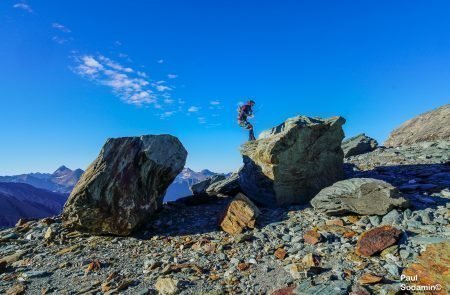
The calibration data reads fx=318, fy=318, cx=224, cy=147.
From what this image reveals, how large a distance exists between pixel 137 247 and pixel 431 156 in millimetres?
22129

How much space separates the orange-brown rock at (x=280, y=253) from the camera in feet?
37.2

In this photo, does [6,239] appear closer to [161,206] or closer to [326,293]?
[161,206]

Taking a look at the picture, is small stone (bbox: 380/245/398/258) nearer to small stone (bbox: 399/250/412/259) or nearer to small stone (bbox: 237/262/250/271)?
small stone (bbox: 399/250/412/259)

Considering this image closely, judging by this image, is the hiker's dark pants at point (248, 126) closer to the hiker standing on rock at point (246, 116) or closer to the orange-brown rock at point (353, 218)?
the hiker standing on rock at point (246, 116)

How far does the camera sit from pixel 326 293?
8.57 m

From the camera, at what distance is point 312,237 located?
12.1 m

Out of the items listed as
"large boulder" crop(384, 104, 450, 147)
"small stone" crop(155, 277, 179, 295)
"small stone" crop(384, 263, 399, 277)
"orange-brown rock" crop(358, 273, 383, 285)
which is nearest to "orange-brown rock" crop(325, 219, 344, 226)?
"small stone" crop(384, 263, 399, 277)

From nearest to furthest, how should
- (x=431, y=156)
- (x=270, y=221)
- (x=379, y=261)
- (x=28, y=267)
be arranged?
(x=379, y=261) < (x=28, y=267) < (x=270, y=221) < (x=431, y=156)

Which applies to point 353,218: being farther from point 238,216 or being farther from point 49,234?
point 49,234

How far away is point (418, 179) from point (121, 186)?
1605cm

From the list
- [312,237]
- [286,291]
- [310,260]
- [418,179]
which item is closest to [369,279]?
[310,260]

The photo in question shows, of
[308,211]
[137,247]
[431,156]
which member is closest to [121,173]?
[137,247]

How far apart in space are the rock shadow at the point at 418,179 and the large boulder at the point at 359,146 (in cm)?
977

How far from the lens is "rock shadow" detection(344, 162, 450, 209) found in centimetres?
1401
